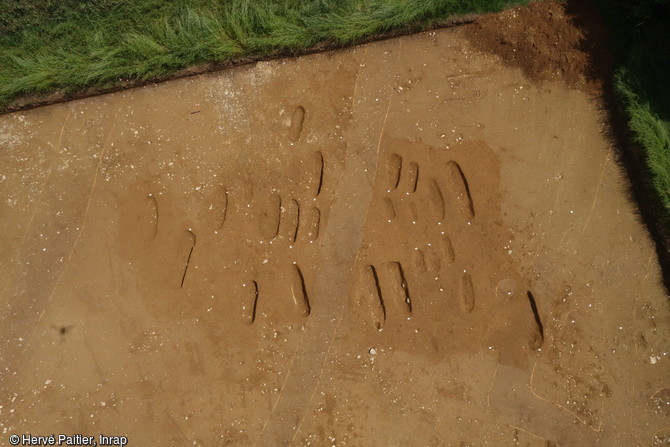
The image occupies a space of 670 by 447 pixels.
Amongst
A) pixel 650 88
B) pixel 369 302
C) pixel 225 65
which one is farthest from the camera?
pixel 225 65

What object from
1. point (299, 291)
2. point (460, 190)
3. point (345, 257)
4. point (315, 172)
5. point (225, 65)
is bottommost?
point (299, 291)

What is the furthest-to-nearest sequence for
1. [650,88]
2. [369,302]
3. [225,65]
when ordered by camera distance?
[225,65] < [369,302] < [650,88]

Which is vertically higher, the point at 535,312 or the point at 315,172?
the point at 315,172

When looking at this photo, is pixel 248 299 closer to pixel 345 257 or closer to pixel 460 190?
pixel 345 257

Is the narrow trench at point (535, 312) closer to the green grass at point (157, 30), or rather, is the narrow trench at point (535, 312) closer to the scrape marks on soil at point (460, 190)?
the scrape marks on soil at point (460, 190)

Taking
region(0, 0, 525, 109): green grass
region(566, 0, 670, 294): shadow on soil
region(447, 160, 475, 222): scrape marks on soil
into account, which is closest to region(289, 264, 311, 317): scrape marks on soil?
region(447, 160, 475, 222): scrape marks on soil

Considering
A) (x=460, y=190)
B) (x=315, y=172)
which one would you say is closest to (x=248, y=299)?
(x=315, y=172)
